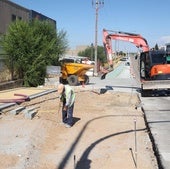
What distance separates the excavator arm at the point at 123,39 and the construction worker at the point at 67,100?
13745 mm

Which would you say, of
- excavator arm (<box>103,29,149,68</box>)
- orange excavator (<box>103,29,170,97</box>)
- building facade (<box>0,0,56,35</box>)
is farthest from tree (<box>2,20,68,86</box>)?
building facade (<box>0,0,56,35</box>)

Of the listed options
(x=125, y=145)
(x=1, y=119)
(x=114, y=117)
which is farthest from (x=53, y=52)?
(x=125, y=145)

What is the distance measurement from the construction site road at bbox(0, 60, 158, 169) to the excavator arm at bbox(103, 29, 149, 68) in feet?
30.4

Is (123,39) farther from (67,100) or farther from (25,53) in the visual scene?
(67,100)

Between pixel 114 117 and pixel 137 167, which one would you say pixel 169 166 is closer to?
pixel 137 167

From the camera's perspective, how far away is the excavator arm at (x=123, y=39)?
27344mm

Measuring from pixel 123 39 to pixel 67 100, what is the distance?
51.4ft

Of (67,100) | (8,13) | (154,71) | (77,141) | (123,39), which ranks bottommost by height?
(77,141)

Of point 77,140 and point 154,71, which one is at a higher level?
point 154,71

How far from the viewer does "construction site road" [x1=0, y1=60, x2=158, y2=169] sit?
964cm

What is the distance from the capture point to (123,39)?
2816cm

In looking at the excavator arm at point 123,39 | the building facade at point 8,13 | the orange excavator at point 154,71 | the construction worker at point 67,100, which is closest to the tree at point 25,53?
the excavator arm at point 123,39

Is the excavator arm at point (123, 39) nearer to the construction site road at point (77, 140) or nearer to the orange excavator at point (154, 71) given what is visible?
the orange excavator at point (154, 71)

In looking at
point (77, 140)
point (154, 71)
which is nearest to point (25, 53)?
point (154, 71)
